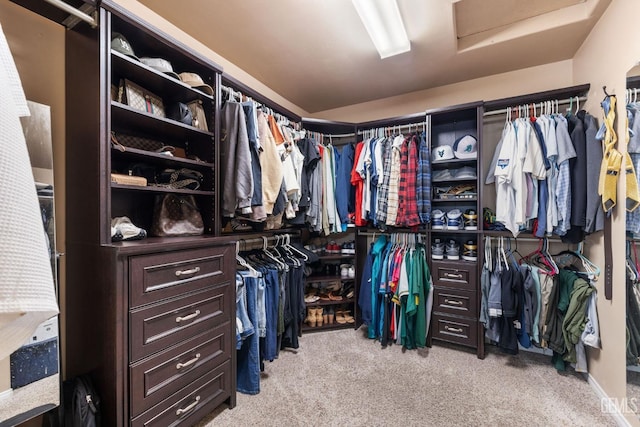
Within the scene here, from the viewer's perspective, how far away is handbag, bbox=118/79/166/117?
133 cm

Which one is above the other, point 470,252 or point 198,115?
point 198,115

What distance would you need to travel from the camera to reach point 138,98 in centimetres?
139

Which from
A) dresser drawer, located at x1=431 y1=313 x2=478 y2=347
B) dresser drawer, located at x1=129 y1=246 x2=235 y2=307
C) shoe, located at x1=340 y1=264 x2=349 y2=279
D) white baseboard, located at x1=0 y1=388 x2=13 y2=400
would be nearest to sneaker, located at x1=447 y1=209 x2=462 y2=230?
dresser drawer, located at x1=431 y1=313 x2=478 y2=347

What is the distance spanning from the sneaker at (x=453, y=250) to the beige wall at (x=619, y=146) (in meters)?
0.85

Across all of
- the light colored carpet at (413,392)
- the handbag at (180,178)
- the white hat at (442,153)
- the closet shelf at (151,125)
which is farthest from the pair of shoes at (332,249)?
the closet shelf at (151,125)

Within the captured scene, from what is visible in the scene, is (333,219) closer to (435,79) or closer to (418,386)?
(418,386)

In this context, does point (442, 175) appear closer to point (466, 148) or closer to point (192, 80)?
point (466, 148)

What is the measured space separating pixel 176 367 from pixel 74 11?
1616 millimetres

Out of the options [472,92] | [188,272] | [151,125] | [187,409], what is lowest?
[187,409]

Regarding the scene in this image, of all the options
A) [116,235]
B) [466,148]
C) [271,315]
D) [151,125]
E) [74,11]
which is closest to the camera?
[74,11]

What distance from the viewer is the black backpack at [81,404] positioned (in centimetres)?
106

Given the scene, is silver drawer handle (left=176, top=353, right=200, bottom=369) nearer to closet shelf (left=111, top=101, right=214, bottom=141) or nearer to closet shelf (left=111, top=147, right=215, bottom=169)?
closet shelf (left=111, top=147, right=215, bottom=169)

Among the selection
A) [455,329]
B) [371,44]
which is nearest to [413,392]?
[455,329]

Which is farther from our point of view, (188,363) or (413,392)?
(413,392)
